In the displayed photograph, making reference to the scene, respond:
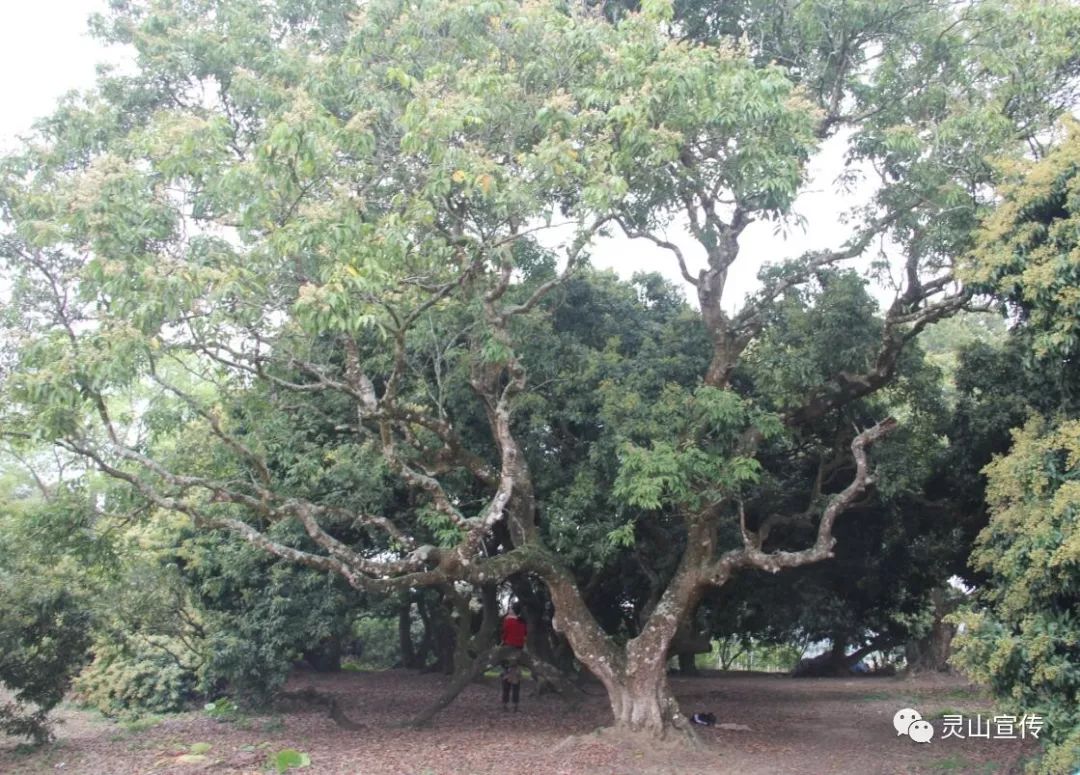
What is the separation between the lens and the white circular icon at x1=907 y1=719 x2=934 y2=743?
37.3 feet

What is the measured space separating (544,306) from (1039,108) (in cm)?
628

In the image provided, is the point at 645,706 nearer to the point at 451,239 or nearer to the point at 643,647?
the point at 643,647

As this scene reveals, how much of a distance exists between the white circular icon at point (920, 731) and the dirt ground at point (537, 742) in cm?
11

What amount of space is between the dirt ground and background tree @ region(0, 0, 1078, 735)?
111 cm

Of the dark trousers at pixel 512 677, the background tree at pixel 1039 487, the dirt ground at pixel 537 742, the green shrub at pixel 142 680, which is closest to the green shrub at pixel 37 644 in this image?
the dirt ground at pixel 537 742

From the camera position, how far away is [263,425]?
38.2 feet

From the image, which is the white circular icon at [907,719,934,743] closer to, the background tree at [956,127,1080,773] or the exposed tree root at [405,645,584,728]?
the background tree at [956,127,1080,773]

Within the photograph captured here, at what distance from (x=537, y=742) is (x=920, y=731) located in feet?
15.7

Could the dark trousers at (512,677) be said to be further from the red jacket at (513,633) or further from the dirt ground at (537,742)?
the dirt ground at (537,742)

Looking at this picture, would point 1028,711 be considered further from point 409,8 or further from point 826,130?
point 409,8

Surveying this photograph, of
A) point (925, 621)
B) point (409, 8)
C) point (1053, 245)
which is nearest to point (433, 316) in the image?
point (409, 8)

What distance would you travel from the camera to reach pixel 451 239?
9.80 m

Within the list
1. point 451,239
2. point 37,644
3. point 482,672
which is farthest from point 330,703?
point 451,239

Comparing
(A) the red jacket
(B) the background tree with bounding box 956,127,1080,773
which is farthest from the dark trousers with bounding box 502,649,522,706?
(B) the background tree with bounding box 956,127,1080,773
